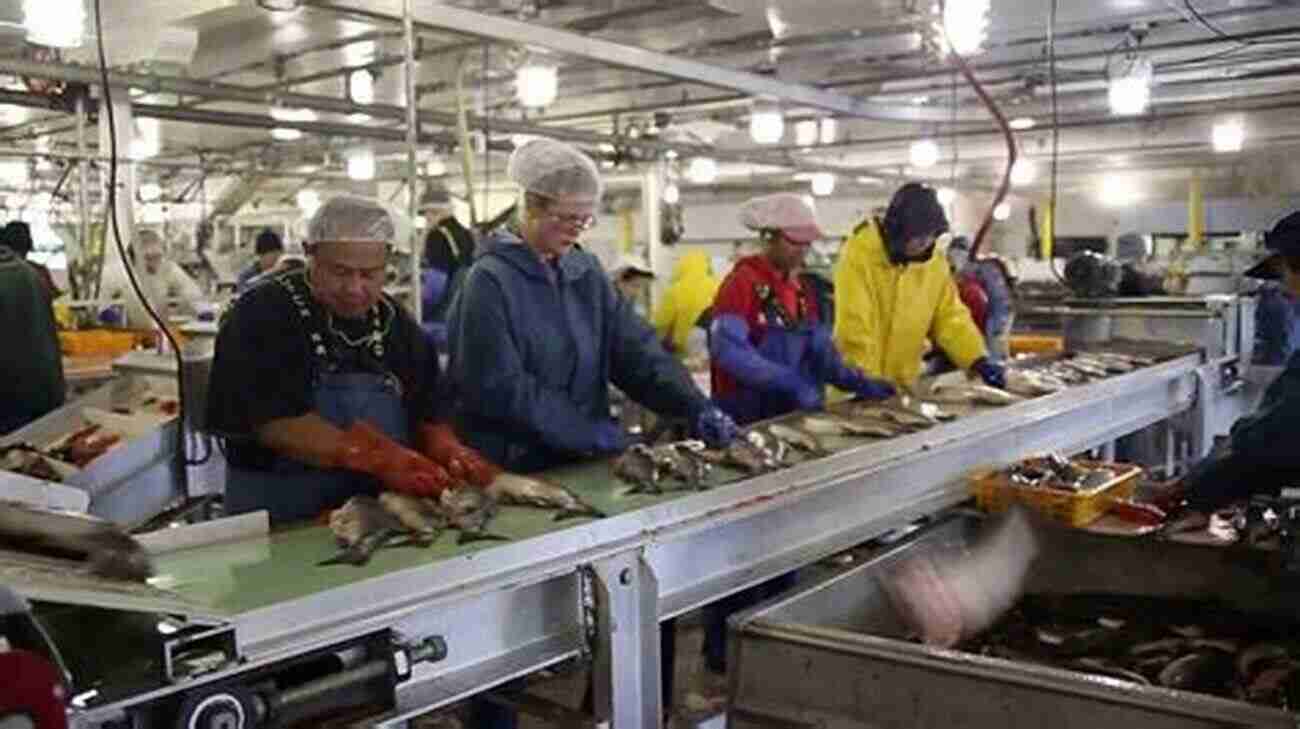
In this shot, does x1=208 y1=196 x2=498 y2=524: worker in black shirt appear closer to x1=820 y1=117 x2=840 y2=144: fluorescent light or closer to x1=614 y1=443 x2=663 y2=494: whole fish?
x1=614 y1=443 x2=663 y2=494: whole fish

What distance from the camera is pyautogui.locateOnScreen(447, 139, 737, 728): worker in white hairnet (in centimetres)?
251

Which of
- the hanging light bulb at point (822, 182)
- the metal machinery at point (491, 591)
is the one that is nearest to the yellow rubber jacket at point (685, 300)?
the metal machinery at point (491, 591)

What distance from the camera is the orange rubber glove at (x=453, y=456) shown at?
2117mm

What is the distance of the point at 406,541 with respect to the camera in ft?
5.59

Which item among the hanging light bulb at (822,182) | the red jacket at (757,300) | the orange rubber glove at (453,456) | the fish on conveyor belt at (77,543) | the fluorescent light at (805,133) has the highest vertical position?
the fluorescent light at (805,133)

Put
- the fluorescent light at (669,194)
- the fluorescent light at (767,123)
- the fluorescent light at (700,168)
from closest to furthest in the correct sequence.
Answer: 1. the fluorescent light at (767,123)
2. the fluorescent light at (700,168)
3. the fluorescent light at (669,194)

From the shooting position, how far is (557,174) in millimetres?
2609

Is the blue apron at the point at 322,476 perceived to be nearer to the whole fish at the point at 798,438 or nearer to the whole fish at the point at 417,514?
the whole fish at the point at 417,514

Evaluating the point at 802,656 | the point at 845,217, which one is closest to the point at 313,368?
the point at 802,656

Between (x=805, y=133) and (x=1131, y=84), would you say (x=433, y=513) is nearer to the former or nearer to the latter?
(x=1131, y=84)

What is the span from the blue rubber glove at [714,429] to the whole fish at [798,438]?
0.10 meters

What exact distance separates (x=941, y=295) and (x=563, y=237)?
1.78 metres

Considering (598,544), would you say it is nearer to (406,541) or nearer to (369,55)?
(406,541)

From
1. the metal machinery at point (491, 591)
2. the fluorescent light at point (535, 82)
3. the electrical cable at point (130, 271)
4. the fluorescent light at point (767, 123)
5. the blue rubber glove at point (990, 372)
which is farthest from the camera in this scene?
the fluorescent light at point (767, 123)
